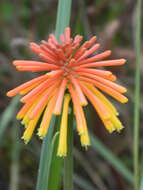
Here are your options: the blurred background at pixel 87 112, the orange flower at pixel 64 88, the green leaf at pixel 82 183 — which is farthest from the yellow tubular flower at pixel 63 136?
the green leaf at pixel 82 183

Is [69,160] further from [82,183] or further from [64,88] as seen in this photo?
[82,183]

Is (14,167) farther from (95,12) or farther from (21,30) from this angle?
(95,12)

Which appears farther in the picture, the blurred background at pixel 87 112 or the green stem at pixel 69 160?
the blurred background at pixel 87 112

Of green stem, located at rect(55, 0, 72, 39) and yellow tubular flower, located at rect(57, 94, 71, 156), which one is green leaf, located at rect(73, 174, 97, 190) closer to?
green stem, located at rect(55, 0, 72, 39)

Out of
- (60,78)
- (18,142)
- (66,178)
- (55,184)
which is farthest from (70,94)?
(18,142)

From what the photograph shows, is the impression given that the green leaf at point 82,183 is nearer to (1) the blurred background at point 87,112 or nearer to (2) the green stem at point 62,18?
(1) the blurred background at point 87,112

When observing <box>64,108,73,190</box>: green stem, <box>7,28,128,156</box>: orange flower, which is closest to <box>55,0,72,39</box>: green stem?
<box>7,28,128,156</box>: orange flower
